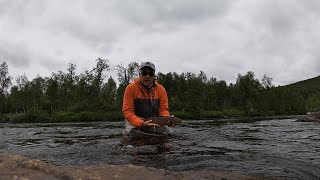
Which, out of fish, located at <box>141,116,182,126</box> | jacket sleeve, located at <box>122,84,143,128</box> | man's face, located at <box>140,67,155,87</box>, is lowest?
fish, located at <box>141,116,182,126</box>

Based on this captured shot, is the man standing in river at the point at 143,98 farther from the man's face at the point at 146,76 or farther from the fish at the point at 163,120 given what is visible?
the fish at the point at 163,120

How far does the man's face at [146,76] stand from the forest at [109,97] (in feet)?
135

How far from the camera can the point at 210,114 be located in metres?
69.8

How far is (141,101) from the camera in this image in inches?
429

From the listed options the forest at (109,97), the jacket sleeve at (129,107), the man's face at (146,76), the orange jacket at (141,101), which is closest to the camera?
the jacket sleeve at (129,107)

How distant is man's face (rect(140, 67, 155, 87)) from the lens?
10492 millimetres

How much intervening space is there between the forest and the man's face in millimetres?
41124

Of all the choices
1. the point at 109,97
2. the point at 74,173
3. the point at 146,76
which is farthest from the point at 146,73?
the point at 109,97

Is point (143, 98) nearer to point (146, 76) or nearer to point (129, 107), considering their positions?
point (129, 107)

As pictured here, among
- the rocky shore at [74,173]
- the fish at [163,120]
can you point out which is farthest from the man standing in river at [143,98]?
the rocky shore at [74,173]

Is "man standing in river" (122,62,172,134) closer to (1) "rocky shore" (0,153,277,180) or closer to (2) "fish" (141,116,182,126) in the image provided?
(2) "fish" (141,116,182,126)

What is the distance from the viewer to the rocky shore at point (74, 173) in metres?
3.49

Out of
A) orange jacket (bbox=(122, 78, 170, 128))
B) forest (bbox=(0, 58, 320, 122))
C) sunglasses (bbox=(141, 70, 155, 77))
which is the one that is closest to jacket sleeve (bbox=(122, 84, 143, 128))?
orange jacket (bbox=(122, 78, 170, 128))

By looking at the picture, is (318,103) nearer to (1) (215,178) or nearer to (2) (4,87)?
(2) (4,87)
